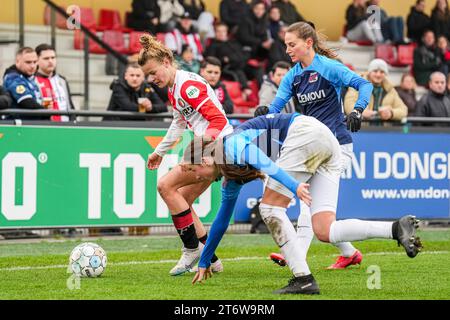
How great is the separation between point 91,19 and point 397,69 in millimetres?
6845

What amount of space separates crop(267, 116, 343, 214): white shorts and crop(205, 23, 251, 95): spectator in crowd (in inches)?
438

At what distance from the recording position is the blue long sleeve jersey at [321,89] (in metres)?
9.91

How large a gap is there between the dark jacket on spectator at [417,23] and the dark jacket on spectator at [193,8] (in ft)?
15.8

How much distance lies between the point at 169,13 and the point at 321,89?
10.1 m

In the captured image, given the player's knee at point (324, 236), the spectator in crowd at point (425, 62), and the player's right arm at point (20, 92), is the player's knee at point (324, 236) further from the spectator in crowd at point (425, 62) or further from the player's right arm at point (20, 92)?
the spectator in crowd at point (425, 62)

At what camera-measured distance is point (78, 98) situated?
17203mm

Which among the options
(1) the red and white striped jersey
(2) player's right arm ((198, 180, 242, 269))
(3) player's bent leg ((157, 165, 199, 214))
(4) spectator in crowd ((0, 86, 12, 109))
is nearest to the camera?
(2) player's right arm ((198, 180, 242, 269))

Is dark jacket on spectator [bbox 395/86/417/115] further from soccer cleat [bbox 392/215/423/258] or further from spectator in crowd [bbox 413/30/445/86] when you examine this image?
soccer cleat [bbox 392/215/423/258]

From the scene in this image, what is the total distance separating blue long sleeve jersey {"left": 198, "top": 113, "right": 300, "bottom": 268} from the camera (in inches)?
297

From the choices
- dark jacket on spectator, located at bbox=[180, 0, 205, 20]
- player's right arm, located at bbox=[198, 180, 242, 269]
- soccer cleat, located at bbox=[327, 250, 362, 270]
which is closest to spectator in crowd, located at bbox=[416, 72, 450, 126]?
dark jacket on spectator, located at bbox=[180, 0, 205, 20]

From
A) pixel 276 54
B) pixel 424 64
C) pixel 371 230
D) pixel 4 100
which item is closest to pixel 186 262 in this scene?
pixel 371 230

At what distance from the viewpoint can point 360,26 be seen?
22859 mm

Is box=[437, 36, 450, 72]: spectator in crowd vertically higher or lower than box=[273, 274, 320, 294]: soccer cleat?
higher
